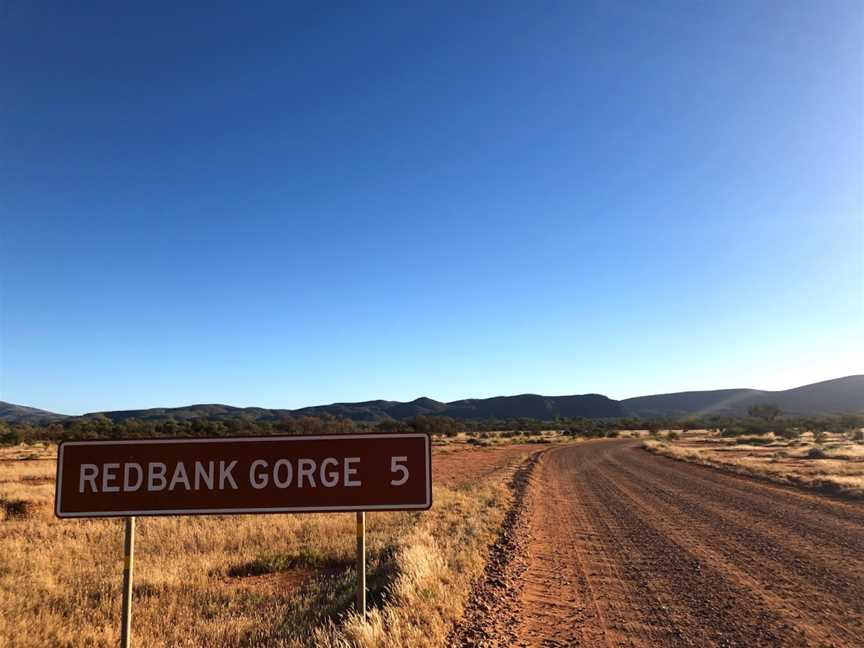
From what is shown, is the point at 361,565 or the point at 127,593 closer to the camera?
the point at 127,593

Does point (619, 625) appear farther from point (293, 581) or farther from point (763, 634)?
point (293, 581)

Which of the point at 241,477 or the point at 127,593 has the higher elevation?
the point at 241,477

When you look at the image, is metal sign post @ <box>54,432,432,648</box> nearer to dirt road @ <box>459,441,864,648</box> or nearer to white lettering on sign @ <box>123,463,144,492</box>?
white lettering on sign @ <box>123,463,144,492</box>

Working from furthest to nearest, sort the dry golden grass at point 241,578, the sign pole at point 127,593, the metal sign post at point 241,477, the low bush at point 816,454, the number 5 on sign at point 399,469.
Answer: the low bush at point 816,454
the dry golden grass at point 241,578
the number 5 on sign at point 399,469
the metal sign post at point 241,477
the sign pole at point 127,593

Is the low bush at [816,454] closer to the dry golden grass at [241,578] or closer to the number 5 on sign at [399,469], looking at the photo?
the dry golden grass at [241,578]

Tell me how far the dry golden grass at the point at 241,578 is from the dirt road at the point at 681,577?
836mm

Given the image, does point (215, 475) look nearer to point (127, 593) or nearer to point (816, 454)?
point (127, 593)

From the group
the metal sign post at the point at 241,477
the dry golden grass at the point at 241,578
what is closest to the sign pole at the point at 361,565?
the metal sign post at the point at 241,477

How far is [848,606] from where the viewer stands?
6926mm

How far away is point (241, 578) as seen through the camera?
29.4 feet

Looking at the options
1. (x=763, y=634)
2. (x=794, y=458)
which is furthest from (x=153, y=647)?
(x=794, y=458)

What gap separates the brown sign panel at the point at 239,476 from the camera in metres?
4.96

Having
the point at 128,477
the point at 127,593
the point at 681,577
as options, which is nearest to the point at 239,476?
the point at 128,477

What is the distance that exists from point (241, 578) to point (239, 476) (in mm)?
4965
